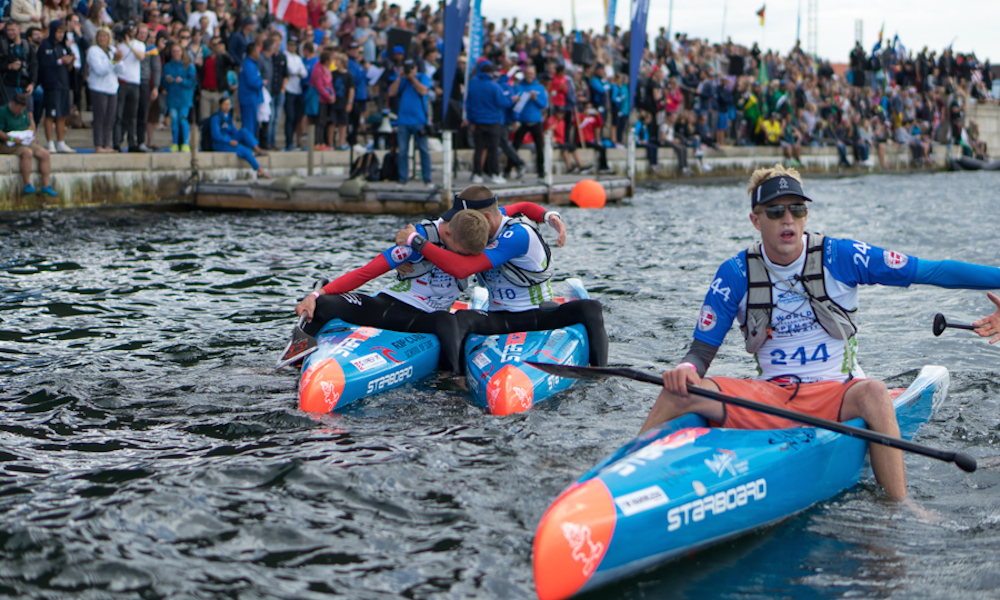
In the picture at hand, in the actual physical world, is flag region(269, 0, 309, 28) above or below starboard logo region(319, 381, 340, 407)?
above

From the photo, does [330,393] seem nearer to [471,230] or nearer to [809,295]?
[471,230]

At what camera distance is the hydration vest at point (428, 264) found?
252 inches

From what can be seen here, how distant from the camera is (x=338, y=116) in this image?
17047 mm

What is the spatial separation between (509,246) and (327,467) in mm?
2204

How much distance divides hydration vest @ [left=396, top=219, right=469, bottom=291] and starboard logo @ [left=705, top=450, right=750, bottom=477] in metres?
A: 2.95

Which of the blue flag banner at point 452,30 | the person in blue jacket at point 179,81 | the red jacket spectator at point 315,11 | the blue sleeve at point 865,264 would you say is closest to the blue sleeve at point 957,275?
the blue sleeve at point 865,264

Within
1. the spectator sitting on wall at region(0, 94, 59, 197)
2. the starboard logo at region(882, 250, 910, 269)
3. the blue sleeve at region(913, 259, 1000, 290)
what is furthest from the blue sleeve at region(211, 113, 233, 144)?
the blue sleeve at region(913, 259, 1000, 290)

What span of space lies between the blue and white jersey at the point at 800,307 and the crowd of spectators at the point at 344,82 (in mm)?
10409

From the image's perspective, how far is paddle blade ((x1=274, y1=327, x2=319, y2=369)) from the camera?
6.39 metres

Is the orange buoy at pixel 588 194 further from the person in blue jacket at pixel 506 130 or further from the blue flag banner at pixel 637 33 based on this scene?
the blue flag banner at pixel 637 33

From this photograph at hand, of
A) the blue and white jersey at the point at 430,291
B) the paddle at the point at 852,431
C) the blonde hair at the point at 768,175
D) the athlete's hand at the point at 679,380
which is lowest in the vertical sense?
the paddle at the point at 852,431

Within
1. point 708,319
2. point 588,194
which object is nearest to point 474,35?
point 588,194

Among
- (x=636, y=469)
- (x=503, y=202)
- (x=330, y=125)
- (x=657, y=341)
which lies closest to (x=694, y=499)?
(x=636, y=469)

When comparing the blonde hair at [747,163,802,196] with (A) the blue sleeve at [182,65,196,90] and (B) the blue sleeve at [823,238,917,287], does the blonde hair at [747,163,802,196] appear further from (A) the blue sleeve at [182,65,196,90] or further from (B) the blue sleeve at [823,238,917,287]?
(A) the blue sleeve at [182,65,196,90]
